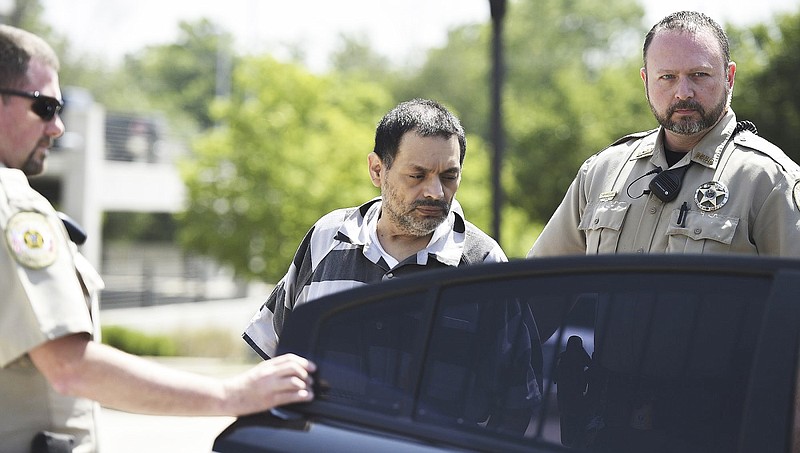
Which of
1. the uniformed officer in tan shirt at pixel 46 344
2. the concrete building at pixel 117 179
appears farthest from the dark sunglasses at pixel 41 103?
the concrete building at pixel 117 179

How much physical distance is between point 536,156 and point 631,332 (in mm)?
20703

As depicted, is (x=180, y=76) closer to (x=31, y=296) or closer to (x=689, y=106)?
(x=689, y=106)

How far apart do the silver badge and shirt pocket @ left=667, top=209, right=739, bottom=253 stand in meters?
0.02

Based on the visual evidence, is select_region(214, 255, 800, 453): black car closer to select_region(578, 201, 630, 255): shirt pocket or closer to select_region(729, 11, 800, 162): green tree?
select_region(578, 201, 630, 255): shirt pocket

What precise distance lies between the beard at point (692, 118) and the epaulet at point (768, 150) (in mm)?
94

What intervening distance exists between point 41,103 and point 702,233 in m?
1.76

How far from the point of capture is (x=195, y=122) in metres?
67.1

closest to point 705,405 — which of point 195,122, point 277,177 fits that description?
point 277,177

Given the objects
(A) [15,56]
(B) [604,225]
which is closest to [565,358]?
(B) [604,225]

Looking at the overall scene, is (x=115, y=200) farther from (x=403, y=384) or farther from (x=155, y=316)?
(x=403, y=384)

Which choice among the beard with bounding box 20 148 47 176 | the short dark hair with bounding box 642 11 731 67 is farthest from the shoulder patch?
the short dark hair with bounding box 642 11 731 67

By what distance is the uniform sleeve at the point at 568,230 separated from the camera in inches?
129

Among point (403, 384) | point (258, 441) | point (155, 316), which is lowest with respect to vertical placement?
point (155, 316)

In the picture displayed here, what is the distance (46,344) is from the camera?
2.00m
